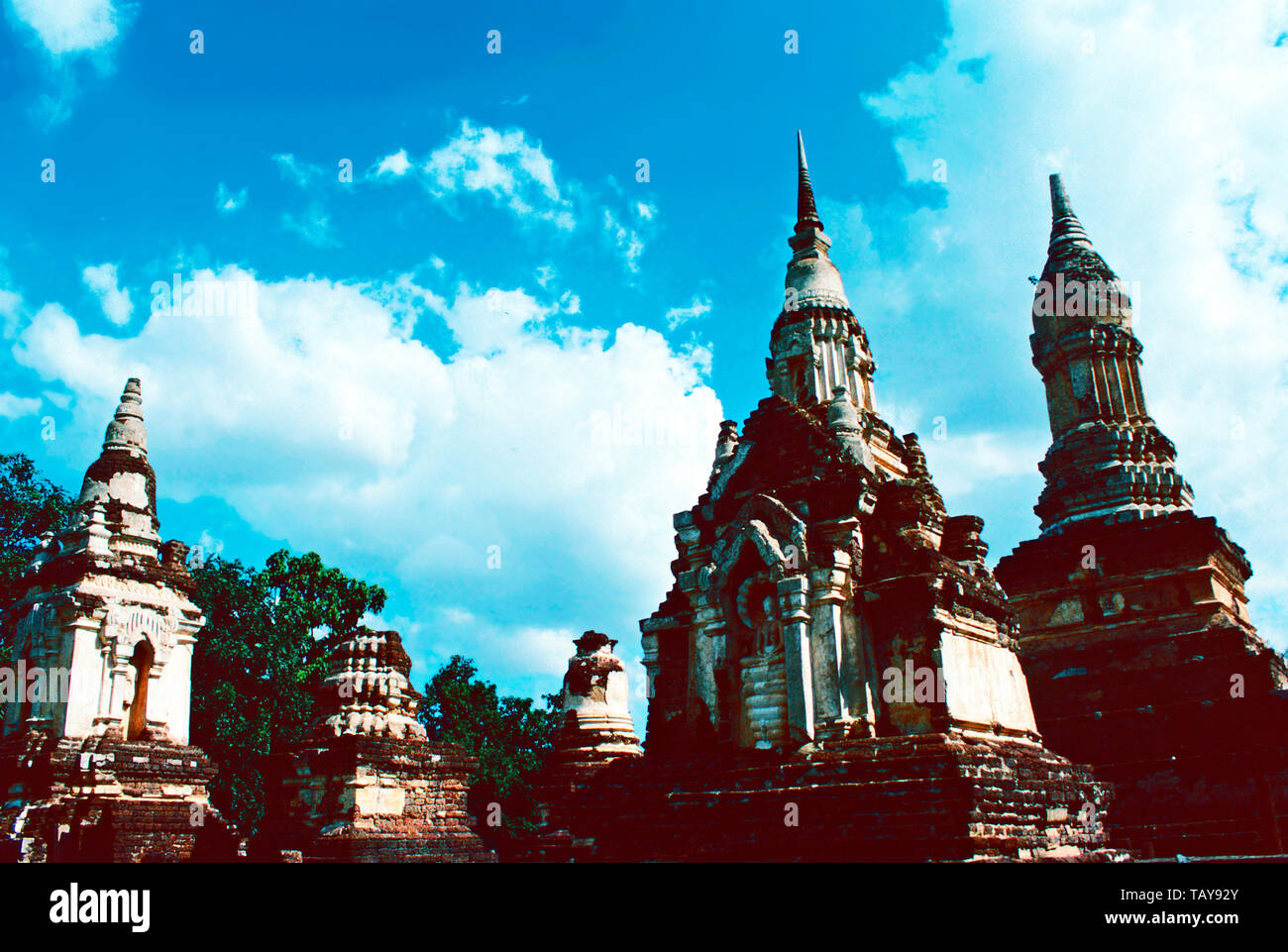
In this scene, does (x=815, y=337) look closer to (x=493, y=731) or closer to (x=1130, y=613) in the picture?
(x=1130, y=613)

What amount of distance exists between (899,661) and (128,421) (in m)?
16.9

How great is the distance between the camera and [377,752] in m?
17.6

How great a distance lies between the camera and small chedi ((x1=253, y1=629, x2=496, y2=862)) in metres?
17.0

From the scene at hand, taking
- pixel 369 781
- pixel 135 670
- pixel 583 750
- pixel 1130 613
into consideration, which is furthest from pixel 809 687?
pixel 135 670

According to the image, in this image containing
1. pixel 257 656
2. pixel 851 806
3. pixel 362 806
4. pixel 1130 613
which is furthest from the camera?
pixel 257 656

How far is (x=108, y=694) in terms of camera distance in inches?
734

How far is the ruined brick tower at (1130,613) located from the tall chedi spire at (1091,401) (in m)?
0.04

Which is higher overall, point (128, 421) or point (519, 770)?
point (128, 421)

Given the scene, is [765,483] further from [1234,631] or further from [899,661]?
[1234,631]

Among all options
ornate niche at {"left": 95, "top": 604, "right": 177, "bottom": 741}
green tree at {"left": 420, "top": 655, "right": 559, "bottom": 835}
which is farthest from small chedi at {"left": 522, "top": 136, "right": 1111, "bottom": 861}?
green tree at {"left": 420, "top": 655, "right": 559, "bottom": 835}

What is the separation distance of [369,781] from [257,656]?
64.7ft

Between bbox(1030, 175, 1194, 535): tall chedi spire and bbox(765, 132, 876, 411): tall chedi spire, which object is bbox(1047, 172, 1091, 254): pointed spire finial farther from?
bbox(765, 132, 876, 411): tall chedi spire

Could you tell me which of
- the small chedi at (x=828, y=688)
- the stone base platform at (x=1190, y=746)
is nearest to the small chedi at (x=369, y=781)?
the small chedi at (x=828, y=688)
